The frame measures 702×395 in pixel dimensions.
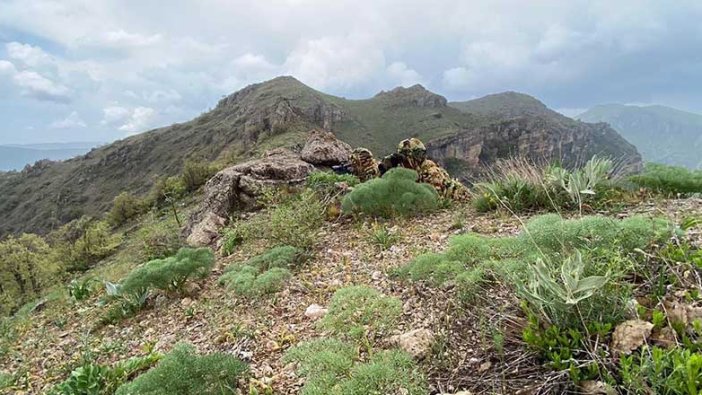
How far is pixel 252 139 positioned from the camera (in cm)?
4572

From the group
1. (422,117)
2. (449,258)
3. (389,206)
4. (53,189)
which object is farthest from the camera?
(422,117)

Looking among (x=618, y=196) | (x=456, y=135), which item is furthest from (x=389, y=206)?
(x=456, y=135)

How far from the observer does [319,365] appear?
2.58 meters

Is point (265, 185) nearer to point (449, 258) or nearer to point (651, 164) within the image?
point (449, 258)

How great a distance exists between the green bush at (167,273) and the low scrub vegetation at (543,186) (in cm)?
378

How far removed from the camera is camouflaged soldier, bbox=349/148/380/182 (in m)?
8.75

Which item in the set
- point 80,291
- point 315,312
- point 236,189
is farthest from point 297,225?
point 80,291

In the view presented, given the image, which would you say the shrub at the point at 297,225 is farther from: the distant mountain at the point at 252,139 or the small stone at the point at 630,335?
the distant mountain at the point at 252,139

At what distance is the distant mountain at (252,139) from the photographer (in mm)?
58000

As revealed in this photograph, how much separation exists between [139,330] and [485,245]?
3.64m

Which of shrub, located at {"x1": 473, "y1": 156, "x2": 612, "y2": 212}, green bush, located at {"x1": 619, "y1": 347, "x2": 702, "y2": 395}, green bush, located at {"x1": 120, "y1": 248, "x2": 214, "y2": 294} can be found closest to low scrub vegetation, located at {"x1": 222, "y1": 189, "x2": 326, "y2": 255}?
green bush, located at {"x1": 120, "y1": 248, "x2": 214, "y2": 294}

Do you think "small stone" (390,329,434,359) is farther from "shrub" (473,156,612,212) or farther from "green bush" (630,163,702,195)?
"green bush" (630,163,702,195)

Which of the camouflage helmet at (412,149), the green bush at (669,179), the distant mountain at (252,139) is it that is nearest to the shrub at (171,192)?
the camouflage helmet at (412,149)

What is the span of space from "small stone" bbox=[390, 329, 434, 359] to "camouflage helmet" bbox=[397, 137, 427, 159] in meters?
5.56
